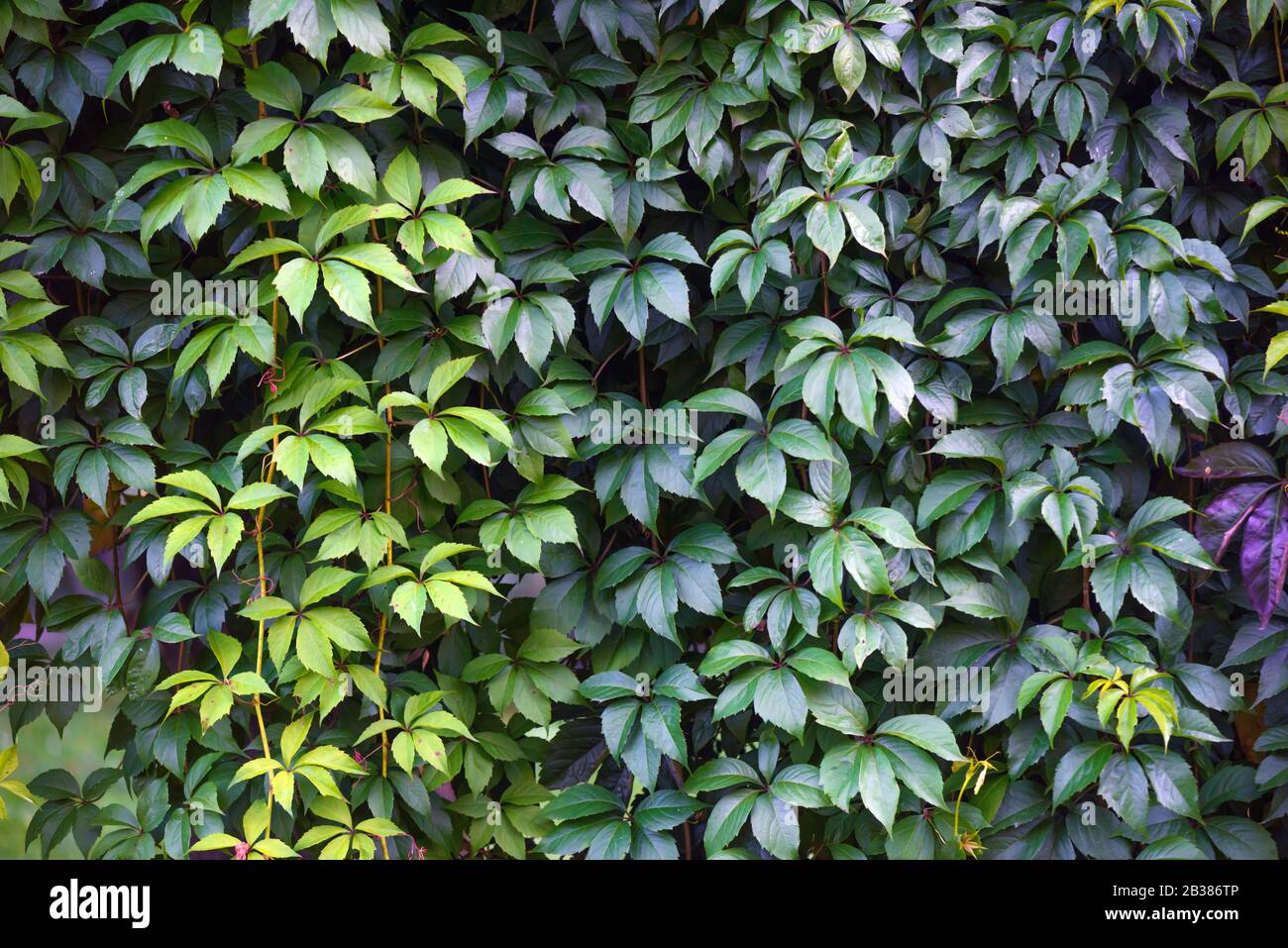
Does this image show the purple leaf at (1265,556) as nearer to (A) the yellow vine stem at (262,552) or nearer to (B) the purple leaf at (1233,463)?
(B) the purple leaf at (1233,463)

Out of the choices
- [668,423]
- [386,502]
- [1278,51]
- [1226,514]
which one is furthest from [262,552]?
[1278,51]

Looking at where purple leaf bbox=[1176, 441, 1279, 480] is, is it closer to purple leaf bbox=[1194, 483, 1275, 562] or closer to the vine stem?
purple leaf bbox=[1194, 483, 1275, 562]

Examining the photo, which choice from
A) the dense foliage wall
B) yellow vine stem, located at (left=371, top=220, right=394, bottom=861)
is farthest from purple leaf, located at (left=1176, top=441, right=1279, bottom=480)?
yellow vine stem, located at (left=371, top=220, right=394, bottom=861)

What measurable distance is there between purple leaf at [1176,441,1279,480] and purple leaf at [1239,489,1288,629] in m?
0.07

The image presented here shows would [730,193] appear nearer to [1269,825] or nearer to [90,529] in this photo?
[90,529]

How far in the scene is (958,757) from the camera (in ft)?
6.49

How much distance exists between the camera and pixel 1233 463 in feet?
7.08

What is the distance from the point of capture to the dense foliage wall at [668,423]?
6.63 ft

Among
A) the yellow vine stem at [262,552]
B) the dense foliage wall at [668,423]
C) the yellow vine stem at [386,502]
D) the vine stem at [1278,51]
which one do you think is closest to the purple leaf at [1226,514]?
the dense foliage wall at [668,423]

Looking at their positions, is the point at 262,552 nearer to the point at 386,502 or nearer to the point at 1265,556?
the point at 386,502

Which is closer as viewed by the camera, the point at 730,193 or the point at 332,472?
the point at 332,472

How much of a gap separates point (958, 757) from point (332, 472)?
129 centimetres
